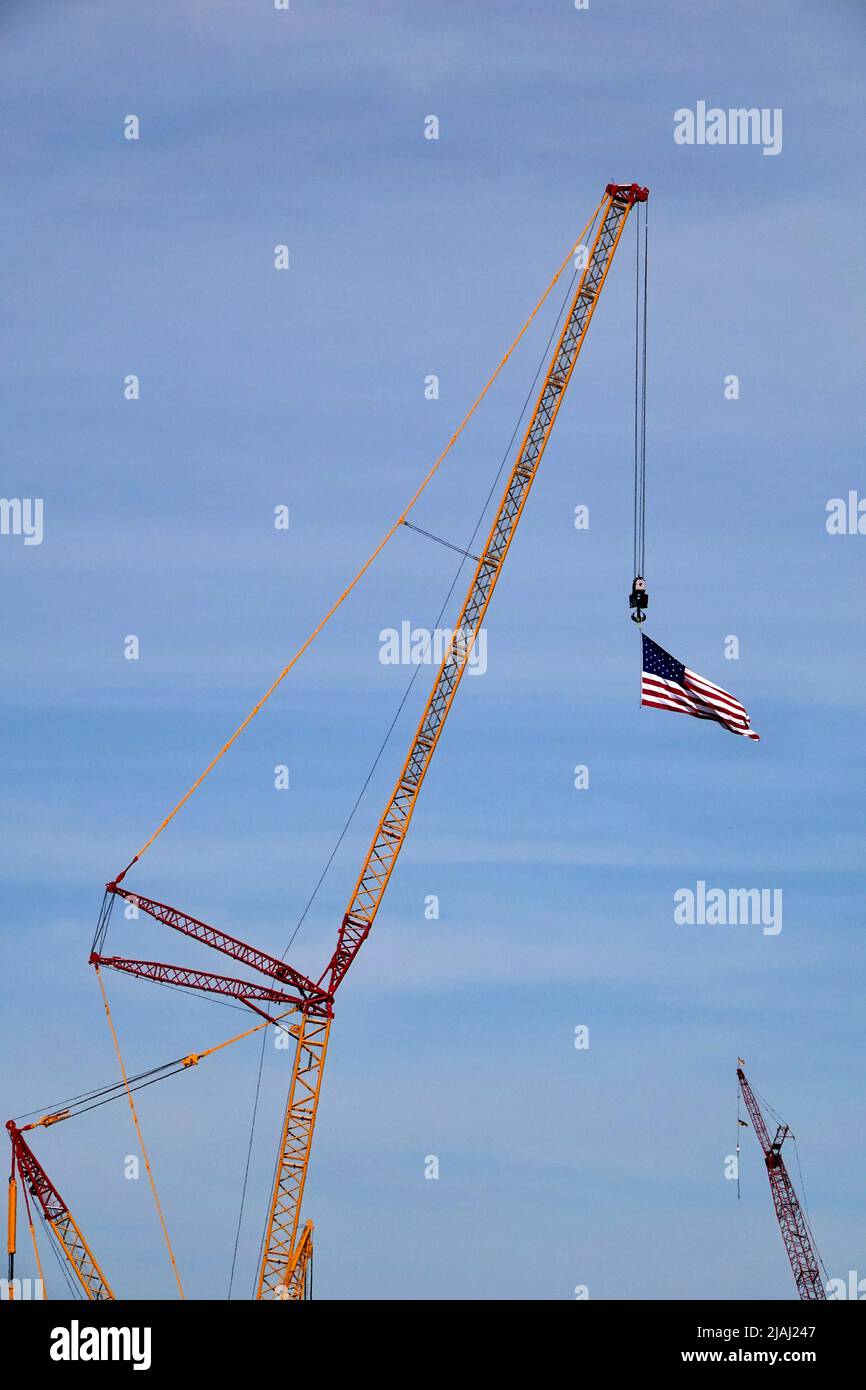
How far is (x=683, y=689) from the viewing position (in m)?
120

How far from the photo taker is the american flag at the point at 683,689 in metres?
119

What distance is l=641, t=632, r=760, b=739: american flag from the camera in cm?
11944

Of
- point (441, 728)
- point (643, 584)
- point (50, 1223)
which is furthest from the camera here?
point (50, 1223)

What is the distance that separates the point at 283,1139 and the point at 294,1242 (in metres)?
7.50
